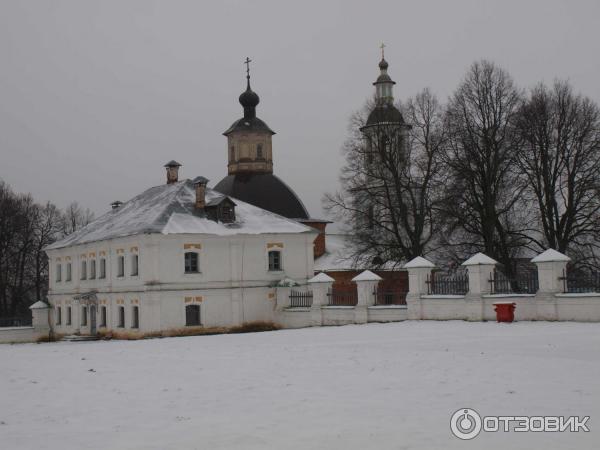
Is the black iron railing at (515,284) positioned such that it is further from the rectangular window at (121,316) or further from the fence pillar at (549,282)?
the rectangular window at (121,316)

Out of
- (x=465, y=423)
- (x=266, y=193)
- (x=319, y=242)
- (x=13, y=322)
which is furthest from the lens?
(x=319, y=242)

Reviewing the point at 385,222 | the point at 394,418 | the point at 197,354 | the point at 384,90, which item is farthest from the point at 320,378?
the point at 384,90

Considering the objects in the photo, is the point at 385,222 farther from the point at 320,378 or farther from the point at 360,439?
the point at 360,439

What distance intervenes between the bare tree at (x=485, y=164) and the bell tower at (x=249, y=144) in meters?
17.1

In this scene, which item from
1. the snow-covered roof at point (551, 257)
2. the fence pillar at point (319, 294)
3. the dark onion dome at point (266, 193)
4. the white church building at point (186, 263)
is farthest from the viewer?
the dark onion dome at point (266, 193)

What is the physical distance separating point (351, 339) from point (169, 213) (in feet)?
50.2

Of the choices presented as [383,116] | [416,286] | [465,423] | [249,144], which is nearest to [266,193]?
[249,144]

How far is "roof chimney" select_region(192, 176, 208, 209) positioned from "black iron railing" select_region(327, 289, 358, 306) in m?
8.51

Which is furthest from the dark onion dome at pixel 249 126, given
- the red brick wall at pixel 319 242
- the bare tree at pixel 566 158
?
the bare tree at pixel 566 158

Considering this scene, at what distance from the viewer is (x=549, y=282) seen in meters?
21.1

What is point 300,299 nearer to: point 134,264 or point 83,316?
point 134,264

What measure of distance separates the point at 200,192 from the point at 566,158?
52.1 ft

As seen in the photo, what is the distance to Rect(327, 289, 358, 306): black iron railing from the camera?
92.1ft

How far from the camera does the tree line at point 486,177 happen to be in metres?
31.4
